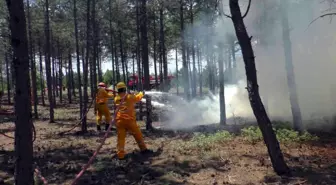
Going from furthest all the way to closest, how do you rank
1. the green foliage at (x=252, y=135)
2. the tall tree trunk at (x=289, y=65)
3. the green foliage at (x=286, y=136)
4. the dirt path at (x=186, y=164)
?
the tall tree trunk at (x=289, y=65)
the green foliage at (x=252, y=135)
the green foliage at (x=286, y=136)
the dirt path at (x=186, y=164)

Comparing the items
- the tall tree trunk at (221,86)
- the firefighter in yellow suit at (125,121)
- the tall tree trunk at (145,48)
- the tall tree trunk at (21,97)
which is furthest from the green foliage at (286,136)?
the tall tree trunk at (21,97)

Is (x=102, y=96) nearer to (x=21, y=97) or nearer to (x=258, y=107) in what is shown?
(x=258, y=107)

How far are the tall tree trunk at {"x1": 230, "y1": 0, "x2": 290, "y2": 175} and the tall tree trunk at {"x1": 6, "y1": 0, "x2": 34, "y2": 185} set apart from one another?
399 centimetres

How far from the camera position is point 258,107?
6.53 metres

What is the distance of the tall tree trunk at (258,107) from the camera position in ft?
21.2

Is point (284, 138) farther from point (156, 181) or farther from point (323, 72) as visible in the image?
point (323, 72)

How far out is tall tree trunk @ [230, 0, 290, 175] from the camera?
6.45 meters

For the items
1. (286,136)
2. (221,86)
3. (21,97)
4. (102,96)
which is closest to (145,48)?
(102,96)

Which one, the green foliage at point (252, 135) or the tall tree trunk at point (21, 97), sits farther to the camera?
the green foliage at point (252, 135)

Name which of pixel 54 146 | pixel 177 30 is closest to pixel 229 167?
pixel 54 146

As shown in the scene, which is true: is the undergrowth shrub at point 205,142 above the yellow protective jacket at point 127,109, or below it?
below

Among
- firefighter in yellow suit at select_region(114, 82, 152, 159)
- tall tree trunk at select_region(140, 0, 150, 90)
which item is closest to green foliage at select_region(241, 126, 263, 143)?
firefighter in yellow suit at select_region(114, 82, 152, 159)

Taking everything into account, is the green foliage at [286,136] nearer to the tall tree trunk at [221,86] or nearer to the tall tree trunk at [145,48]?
the tall tree trunk at [221,86]

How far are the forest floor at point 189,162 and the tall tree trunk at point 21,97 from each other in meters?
2.53
